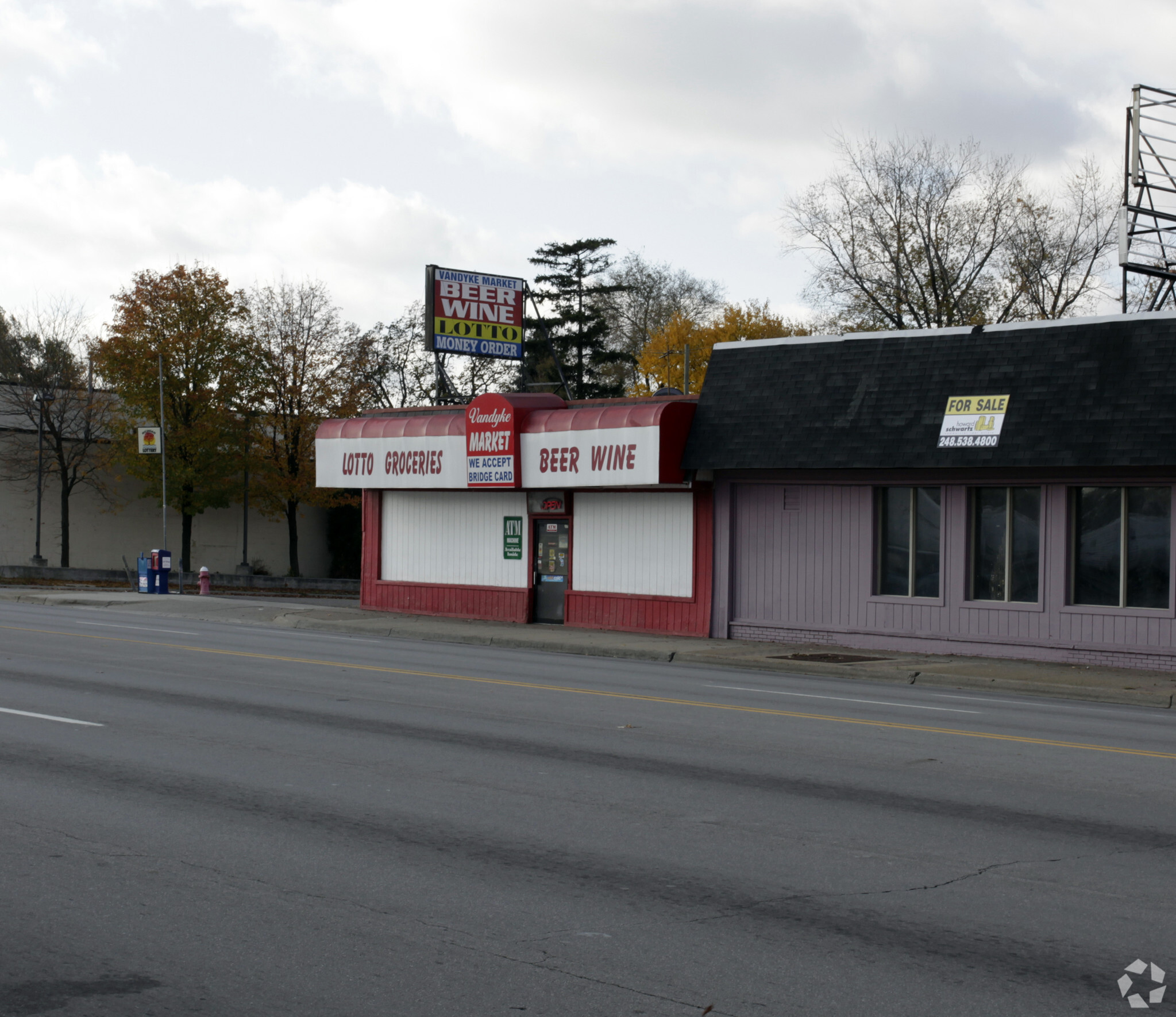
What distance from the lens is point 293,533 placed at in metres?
57.8

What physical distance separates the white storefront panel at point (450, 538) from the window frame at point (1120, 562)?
11.1 meters

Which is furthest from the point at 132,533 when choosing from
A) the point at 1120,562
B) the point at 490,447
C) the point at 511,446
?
the point at 1120,562

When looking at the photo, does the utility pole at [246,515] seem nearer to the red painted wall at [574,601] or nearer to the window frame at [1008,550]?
the red painted wall at [574,601]

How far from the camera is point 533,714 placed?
13.2 meters

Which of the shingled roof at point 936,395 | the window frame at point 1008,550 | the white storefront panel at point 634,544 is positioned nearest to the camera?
the shingled roof at point 936,395

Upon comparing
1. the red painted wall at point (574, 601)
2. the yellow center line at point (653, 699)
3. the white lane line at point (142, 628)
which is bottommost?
the yellow center line at point (653, 699)

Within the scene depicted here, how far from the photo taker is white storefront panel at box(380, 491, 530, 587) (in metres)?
27.9

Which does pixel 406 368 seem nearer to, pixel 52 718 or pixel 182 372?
pixel 182 372

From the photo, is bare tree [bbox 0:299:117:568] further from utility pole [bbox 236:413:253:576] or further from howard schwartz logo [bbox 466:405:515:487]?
howard schwartz logo [bbox 466:405:515:487]

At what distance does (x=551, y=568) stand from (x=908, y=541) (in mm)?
7948

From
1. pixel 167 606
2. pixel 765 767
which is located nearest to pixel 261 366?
pixel 167 606

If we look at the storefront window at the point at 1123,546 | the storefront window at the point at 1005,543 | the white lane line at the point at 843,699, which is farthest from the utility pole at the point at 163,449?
the storefront window at the point at 1123,546

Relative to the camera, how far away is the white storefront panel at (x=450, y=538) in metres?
27.9

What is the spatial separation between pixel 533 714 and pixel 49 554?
45.6 metres
